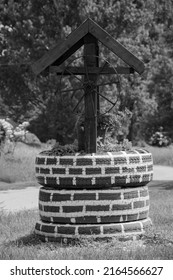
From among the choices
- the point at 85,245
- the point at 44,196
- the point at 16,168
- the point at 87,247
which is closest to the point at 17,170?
the point at 16,168

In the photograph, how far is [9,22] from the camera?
32.8 meters

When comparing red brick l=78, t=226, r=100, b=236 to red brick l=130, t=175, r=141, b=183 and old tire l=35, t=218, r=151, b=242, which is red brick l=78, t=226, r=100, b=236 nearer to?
old tire l=35, t=218, r=151, b=242

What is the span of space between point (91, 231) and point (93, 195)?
395 mm

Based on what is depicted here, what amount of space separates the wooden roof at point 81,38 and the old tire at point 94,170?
105 cm

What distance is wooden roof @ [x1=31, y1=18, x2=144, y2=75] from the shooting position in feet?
24.6

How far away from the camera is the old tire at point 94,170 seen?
7168mm

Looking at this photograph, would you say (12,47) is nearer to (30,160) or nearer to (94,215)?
(30,160)

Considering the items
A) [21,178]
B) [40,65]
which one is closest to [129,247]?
[40,65]

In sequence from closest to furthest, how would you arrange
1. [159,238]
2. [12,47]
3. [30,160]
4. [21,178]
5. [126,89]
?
1. [159,238]
2. [21,178]
3. [30,160]
4. [12,47]
5. [126,89]

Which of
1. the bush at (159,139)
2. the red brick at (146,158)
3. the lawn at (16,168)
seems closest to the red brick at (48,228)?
the red brick at (146,158)

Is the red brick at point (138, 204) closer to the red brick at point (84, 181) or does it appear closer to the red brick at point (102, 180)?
the red brick at point (102, 180)

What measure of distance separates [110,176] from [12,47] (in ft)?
85.7

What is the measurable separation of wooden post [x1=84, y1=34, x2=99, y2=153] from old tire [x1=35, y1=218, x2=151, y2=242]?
88cm

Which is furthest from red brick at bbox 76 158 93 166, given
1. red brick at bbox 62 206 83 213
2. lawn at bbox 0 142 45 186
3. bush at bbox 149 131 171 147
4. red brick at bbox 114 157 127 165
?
bush at bbox 149 131 171 147
